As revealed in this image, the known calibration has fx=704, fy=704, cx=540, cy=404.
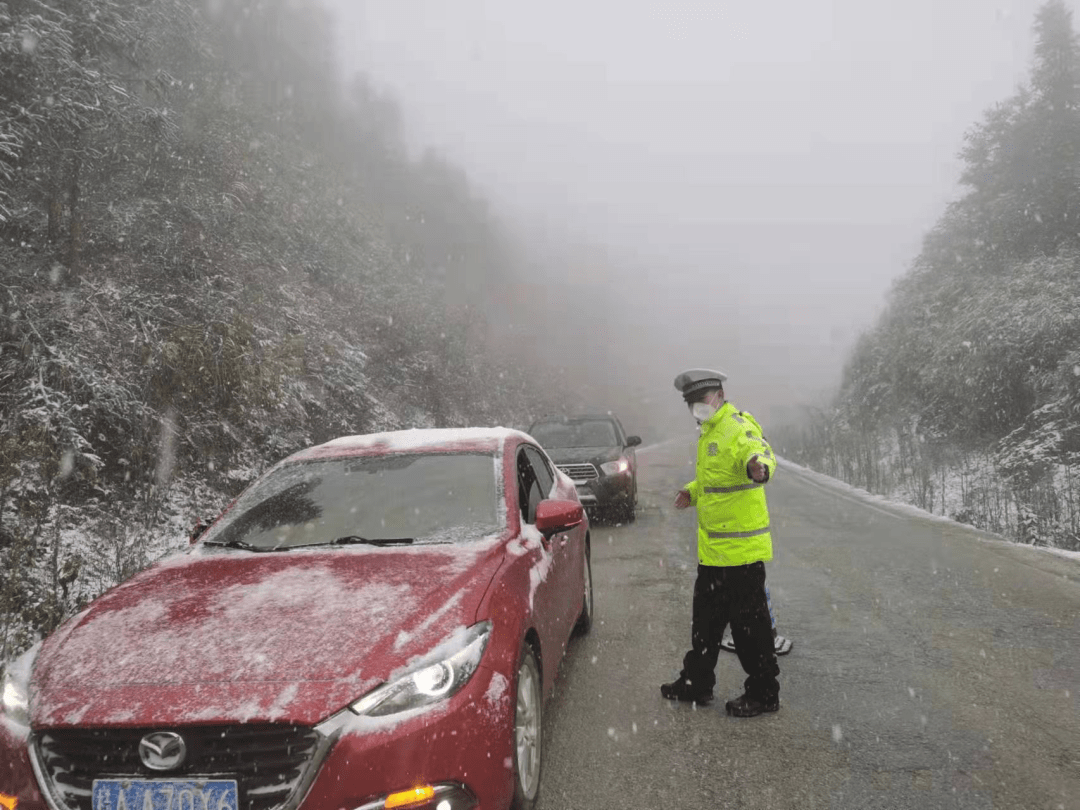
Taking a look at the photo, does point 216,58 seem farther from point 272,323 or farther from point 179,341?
point 179,341

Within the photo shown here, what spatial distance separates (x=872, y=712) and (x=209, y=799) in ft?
11.0

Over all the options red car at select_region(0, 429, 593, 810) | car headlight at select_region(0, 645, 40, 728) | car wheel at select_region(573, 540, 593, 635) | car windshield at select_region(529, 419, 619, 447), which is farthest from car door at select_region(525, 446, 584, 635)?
car windshield at select_region(529, 419, 619, 447)

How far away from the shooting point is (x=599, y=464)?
10445 mm

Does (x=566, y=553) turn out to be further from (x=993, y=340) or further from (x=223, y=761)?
(x=993, y=340)

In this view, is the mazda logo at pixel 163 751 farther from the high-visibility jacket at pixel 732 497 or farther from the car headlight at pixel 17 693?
the high-visibility jacket at pixel 732 497

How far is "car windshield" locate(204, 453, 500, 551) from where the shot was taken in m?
3.52

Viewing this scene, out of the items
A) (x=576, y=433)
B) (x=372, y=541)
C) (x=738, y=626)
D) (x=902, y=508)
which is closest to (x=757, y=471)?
(x=738, y=626)

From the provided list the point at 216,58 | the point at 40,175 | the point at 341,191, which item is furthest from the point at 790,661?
the point at 341,191

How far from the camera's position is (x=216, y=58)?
2272 centimetres

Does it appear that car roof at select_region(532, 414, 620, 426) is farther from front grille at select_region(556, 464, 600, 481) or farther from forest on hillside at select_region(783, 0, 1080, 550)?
forest on hillside at select_region(783, 0, 1080, 550)

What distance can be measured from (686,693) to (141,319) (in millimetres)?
9196

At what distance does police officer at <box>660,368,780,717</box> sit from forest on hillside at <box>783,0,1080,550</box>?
8.92 metres

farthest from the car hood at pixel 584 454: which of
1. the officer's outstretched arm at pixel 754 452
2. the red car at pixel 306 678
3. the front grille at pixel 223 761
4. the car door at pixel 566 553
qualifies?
the front grille at pixel 223 761

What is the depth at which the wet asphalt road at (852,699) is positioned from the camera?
3.12 m
